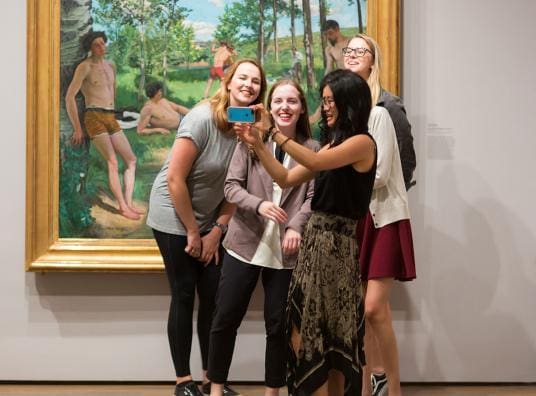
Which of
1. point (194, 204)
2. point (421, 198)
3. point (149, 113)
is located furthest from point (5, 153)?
point (421, 198)

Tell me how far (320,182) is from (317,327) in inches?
19.0

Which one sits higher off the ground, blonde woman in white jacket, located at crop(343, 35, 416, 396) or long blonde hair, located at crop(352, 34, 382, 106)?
long blonde hair, located at crop(352, 34, 382, 106)

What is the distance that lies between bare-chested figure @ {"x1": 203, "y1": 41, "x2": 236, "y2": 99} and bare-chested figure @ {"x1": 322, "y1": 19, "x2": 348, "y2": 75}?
0.44m

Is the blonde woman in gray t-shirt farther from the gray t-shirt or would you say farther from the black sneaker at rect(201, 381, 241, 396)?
the black sneaker at rect(201, 381, 241, 396)

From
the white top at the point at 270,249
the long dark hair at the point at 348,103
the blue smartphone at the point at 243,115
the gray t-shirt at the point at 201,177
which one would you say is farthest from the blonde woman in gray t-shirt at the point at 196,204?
the long dark hair at the point at 348,103

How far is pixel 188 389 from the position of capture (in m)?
3.30

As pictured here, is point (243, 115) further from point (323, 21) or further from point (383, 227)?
point (323, 21)

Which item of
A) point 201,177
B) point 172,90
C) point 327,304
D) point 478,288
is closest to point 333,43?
point 172,90

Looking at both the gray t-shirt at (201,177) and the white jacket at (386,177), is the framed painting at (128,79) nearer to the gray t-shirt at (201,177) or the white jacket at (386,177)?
the gray t-shirt at (201,177)

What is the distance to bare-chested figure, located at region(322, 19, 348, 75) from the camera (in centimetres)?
358

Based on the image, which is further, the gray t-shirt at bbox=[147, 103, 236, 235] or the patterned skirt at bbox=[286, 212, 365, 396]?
the gray t-shirt at bbox=[147, 103, 236, 235]

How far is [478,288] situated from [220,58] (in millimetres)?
1631

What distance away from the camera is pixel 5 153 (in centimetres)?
361

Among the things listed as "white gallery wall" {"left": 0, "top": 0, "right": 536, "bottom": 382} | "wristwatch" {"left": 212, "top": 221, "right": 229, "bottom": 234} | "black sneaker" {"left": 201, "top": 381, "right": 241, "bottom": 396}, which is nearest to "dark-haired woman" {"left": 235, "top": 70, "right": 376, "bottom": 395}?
"wristwatch" {"left": 212, "top": 221, "right": 229, "bottom": 234}
